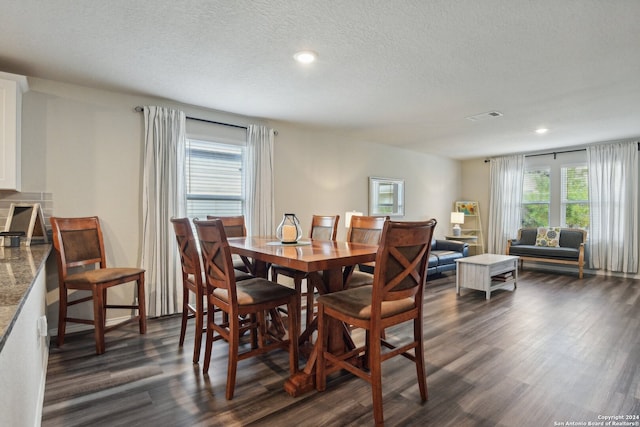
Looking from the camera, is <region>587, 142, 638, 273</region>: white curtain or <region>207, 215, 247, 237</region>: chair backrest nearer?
<region>207, 215, 247, 237</region>: chair backrest

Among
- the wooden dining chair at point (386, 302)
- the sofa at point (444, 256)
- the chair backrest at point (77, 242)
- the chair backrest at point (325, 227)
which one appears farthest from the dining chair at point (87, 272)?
the sofa at point (444, 256)

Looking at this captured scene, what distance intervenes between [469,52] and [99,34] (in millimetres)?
2590

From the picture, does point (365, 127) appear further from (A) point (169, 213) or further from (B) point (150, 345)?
(B) point (150, 345)

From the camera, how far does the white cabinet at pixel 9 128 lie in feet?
8.39

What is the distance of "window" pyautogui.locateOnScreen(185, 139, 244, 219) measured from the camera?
3.84m

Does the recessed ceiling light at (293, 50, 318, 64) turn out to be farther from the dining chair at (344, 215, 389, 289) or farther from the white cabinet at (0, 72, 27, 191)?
the white cabinet at (0, 72, 27, 191)

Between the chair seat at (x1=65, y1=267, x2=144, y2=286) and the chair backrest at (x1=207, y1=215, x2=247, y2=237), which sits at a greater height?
the chair backrest at (x1=207, y1=215, x2=247, y2=237)

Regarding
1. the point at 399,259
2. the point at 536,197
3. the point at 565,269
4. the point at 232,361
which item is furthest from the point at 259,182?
the point at 565,269

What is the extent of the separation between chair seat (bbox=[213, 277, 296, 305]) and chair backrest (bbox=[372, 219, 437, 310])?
704mm

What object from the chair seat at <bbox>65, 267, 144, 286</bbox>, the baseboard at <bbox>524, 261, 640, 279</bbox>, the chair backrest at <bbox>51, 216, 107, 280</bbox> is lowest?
the baseboard at <bbox>524, 261, 640, 279</bbox>

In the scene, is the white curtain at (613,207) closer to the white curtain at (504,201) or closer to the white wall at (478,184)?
the white curtain at (504,201)

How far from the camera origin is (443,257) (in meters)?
5.46

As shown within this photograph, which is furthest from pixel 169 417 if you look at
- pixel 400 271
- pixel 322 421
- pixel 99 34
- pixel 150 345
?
pixel 99 34

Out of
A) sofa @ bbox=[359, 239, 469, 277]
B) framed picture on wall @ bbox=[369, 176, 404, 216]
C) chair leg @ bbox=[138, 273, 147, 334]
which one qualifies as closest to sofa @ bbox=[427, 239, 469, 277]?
sofa @ bbox=[359, 239, 469, 277]
